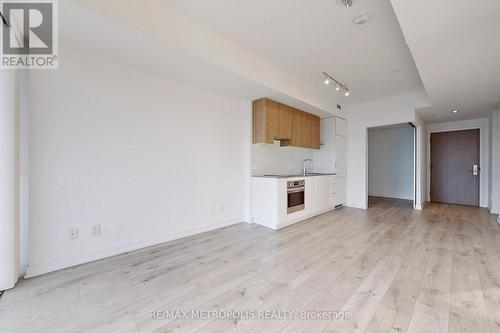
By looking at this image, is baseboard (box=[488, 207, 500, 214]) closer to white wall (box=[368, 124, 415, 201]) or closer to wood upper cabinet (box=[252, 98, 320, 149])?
white wall (box=[368, 124, 415, 201])

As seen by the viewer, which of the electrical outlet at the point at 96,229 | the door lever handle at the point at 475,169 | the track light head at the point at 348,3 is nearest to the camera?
the track light head at the point at 348,3

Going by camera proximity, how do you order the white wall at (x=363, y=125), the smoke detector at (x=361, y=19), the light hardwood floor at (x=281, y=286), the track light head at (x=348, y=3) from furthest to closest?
the white wall at (x=363, y=125), the smoke detector at (x=361, y=19), the track light head at (x=348, y=3), the light hardwood floor at (x=281, y=286)

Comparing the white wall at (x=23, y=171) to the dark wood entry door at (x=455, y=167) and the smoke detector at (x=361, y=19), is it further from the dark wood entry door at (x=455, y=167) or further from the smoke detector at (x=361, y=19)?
the dark wood entry door at (x=455, y=167)

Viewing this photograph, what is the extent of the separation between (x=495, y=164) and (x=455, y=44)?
4.52 m

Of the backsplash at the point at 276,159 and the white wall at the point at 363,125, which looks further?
the white wall at the point at 363,125

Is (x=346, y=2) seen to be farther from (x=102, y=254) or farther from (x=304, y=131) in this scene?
(x=102, y=254)

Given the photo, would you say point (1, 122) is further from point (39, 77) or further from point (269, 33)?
point (269, 33)

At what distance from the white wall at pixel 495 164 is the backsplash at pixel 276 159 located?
407 centimetres

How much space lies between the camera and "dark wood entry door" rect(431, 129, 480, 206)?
18.5ft

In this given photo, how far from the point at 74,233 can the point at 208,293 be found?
170cm

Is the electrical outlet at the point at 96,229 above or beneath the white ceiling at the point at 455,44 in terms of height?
beneath

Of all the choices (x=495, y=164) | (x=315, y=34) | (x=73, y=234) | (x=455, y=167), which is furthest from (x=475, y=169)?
(x=73, y=234)

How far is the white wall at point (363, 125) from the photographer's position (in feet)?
15.7

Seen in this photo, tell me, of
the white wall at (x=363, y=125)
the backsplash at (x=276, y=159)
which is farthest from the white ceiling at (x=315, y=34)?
the backsplash at (x=276, y=159)
